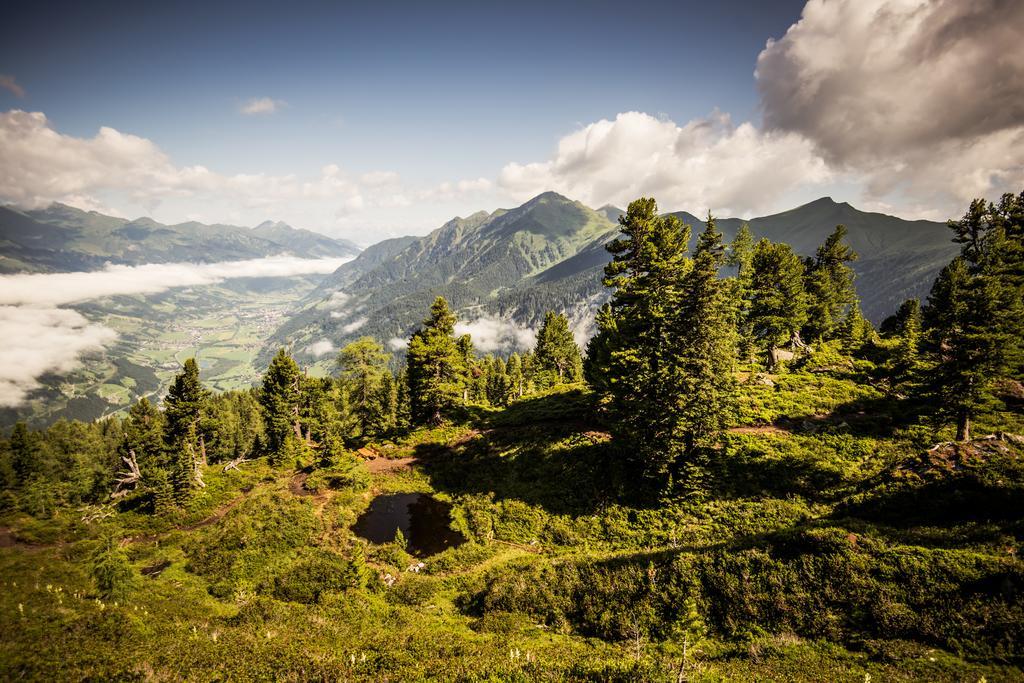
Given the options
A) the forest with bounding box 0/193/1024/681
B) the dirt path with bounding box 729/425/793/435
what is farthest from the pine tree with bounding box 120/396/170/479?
the dirt path with bounding box 729/425/793/435

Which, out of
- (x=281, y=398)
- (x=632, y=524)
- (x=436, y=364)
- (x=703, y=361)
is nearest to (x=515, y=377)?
(x=436, y=364)

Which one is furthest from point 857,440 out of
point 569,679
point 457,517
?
point 457,517

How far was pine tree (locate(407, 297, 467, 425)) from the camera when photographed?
4353 centimetres

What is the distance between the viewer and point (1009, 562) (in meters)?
13.9

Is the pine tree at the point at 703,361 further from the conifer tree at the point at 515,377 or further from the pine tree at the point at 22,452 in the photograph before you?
the pine tree at the point at 22,452

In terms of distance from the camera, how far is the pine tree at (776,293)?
4528 cm

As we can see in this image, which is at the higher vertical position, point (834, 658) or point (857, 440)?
point (857, 440)

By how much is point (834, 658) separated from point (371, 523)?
28.0m

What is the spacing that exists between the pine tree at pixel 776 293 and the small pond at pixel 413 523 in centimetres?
4113

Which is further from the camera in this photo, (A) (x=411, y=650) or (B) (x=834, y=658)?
(A) (x=411, y=650)

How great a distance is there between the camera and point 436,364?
4406 centimetres

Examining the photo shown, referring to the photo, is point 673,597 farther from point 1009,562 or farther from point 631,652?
point 1009,562

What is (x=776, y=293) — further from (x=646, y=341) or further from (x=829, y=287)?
(x=646, y=341)

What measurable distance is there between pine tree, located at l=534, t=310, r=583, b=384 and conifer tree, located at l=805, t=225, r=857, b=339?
120ft
